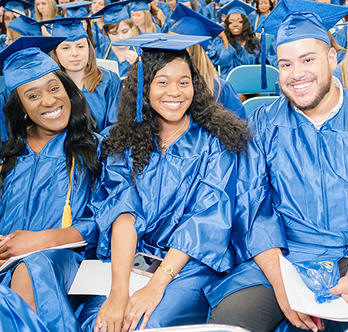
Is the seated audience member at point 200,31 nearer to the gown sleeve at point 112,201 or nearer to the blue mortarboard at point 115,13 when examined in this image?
the gown sleeve at point 112,201

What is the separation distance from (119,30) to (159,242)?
3135 millimetres

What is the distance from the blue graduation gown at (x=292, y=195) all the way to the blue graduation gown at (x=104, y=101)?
147cm

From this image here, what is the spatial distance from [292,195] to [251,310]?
20.3 inches

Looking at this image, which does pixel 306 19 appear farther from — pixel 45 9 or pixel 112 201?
pixel 45 9

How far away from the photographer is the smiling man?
163 centimetres

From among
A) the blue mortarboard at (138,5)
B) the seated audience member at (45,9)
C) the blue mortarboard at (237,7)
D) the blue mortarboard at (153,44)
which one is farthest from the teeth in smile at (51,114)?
the seated audience member at (45,9)

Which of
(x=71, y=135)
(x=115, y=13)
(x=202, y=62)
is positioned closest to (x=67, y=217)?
(x=71, y=135)

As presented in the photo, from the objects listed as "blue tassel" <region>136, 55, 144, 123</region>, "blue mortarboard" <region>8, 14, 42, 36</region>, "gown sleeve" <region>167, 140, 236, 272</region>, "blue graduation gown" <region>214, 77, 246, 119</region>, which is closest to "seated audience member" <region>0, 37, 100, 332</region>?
"blue tassel" <region>136, 55, 144, 123</region>

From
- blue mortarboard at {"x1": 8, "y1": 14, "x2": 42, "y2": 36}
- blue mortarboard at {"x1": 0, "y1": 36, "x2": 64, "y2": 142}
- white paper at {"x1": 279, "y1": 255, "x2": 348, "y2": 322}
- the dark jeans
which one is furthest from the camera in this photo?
blue mortarboard at {"x1": 8, "y1": 14, "x2": 42, "y2": 36}

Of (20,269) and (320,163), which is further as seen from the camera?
(320,163)

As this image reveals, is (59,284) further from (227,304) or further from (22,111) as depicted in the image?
(22,111)

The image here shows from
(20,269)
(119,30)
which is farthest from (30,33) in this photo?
(20,269)

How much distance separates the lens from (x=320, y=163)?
1683 mm

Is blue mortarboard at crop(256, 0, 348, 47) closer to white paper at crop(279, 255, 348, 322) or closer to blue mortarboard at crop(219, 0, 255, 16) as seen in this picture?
white paper at crop(279, 255, 348, 322)
